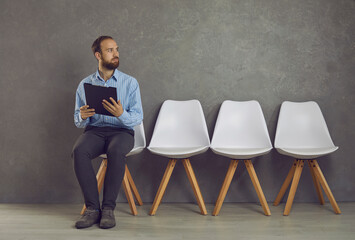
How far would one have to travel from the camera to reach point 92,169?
8.08 ft

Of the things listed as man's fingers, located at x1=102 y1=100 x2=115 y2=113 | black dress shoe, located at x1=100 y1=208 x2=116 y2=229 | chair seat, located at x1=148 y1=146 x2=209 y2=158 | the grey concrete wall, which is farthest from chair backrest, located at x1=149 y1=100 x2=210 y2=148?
black dress shoe, located at x1=100 y1=208 x2=116 y2=229

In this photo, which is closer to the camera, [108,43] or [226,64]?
[108,43]

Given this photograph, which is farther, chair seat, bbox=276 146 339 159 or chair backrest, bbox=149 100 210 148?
chair backrest, bbox=149 100 210 148

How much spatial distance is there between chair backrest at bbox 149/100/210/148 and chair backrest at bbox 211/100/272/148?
0.47 feet

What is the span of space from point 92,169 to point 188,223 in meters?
0.76

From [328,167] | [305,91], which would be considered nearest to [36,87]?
[305,91]

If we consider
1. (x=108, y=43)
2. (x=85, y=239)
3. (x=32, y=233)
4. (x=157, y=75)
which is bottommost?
(x=32, y=233)

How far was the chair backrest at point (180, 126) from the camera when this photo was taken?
2.99 m

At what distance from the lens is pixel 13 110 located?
316cm

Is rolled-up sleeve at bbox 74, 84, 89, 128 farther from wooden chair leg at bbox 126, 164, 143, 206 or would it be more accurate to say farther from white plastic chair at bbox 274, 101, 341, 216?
white plastic chair at bbox 274, 101, 341, 216

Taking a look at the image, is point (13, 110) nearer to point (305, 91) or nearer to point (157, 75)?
point (157, 75)

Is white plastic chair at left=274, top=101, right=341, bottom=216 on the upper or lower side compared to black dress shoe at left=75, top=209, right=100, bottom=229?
upper

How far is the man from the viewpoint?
2.40m

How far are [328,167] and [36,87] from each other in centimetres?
269
